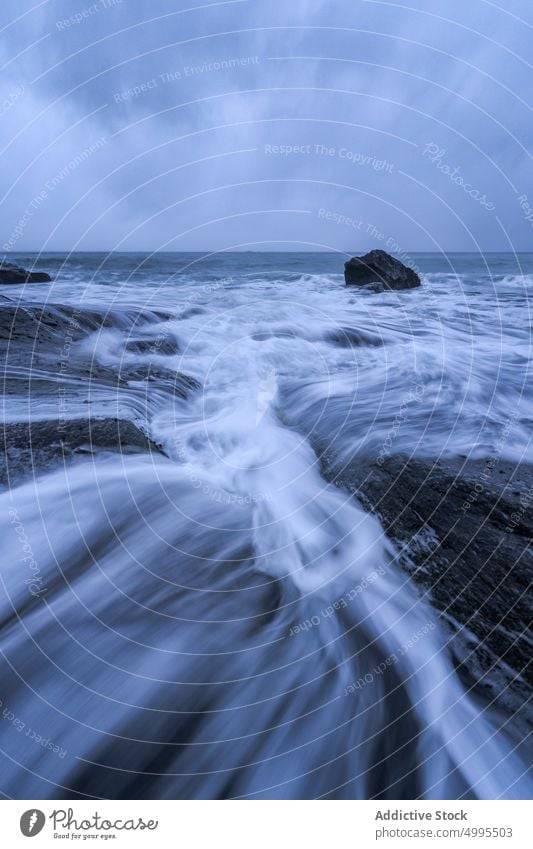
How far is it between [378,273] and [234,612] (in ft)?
54.6

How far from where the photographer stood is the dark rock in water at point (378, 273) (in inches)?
657

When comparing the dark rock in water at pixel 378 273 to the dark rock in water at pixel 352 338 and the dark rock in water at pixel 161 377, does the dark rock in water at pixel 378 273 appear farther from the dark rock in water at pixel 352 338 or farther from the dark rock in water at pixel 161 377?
the dark rock in water at pixel 161 377

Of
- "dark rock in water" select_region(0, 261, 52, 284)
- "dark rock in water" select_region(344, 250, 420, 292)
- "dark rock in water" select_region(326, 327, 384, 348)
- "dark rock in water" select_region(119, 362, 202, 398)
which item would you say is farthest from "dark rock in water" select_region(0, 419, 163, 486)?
"dark rock in water" select_region(344, 250, 420, 292)

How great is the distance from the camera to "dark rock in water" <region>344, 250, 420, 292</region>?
16.7 metres

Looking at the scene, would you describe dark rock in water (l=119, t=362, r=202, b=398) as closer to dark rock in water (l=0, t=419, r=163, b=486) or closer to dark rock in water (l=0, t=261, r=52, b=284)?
dark rock in water (l=0, t=419, r=163, b=486)

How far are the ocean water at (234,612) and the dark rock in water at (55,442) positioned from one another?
14 centimetres

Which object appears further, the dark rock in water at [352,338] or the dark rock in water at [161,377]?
the dark rock in water at [352,338]

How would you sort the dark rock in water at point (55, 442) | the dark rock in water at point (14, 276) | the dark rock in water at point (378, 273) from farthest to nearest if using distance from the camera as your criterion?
the dark rock in water at point (378, 273), the dark rock in water at point (14, 276), the dark rock in water at point (55, 442)

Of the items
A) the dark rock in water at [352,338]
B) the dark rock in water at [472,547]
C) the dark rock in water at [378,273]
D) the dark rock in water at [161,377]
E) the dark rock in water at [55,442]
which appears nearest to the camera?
the dark rock in water at [472,547]
